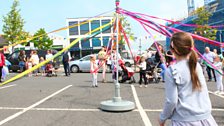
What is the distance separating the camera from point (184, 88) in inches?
104

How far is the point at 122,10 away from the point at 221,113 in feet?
11.6

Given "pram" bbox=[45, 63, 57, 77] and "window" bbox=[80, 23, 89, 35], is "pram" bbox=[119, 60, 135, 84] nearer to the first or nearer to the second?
"pram" bbox=[45, 63, 57, 77]

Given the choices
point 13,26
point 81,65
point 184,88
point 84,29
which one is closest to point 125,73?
point 81,65

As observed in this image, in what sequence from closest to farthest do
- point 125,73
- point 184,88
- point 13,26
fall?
point 184,88 → point 125,73 → point 13,26

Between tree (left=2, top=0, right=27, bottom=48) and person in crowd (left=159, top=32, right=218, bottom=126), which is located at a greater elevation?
tree (left=2, top=0, right=27, bottom=48)

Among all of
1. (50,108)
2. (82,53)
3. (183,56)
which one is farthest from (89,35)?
(82,53)

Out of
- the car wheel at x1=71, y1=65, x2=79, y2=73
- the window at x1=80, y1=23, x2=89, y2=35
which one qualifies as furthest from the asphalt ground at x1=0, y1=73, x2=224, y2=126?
the window at x1=80, y1=23, x2=89, y2=35

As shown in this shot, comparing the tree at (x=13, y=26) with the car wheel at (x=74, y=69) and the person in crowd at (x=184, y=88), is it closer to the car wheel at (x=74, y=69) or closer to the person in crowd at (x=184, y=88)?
the car wheel at (x=74, y=69)

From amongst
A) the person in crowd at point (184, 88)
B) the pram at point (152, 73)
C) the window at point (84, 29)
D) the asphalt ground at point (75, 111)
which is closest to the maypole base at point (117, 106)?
the asphalt ground at point (75, 111)

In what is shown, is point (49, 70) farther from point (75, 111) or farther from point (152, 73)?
point (75, 111)

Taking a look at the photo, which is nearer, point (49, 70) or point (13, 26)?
point (49, 70)

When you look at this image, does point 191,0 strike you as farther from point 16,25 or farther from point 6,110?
point 6,110

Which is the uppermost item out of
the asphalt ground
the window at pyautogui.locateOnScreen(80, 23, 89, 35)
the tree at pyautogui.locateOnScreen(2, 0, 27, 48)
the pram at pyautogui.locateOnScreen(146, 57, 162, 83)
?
the window at pyautogui.locateOnScreen(80, 23, 89, 35)

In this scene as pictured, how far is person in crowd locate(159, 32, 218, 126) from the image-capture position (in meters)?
2.61
